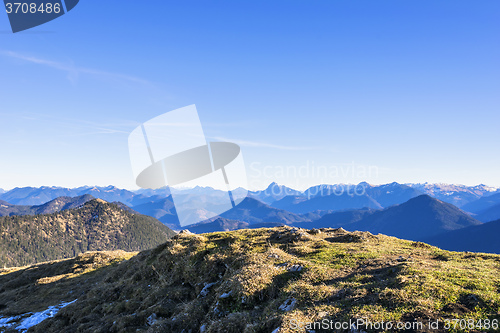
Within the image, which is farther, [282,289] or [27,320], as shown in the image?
[27,320]

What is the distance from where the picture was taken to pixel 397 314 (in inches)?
452

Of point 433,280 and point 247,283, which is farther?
point 247,283

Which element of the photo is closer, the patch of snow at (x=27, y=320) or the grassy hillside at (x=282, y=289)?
the grassy hillside at (x=282, y=289)

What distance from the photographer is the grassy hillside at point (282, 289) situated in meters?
12.3

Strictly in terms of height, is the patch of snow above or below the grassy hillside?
below

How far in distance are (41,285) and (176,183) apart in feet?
117

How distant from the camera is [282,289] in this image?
16031 millimetres

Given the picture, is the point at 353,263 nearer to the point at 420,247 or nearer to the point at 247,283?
the point at 247,283

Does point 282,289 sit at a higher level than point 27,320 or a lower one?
higher

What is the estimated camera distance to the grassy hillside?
1230 centimetres

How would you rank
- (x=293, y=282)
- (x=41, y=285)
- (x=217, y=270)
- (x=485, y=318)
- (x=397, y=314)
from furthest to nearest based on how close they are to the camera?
1. (x=41, y=285)
2. (x=217, y=270)
3. (x=293, y=282)
4. (x=397, y=314)
5. (x=485, y=318)

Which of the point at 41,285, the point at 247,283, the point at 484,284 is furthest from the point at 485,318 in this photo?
the point at 41,285

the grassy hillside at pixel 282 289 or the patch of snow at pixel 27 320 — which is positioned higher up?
the grassy hillside at pixel 282 289

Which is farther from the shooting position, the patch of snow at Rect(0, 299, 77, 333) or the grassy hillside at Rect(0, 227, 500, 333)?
the patch of snow at Rect(0, 299, 77, 333)
